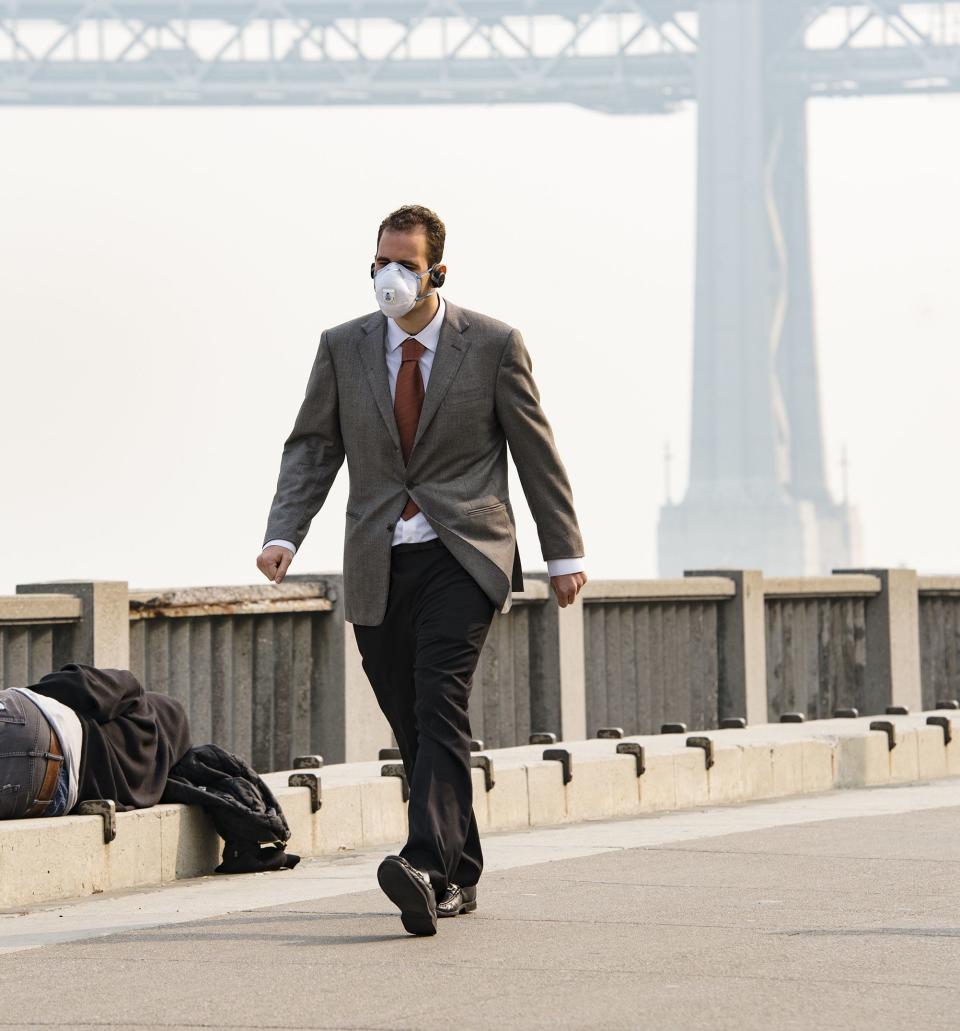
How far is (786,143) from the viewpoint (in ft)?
429

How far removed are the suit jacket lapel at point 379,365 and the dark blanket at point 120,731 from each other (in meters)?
1.37

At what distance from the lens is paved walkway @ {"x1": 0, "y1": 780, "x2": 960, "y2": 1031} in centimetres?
509

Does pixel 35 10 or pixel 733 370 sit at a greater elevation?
pixel 35 10

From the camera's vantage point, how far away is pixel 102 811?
725cm

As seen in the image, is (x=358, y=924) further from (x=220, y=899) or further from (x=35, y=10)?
(x=35, y=10)

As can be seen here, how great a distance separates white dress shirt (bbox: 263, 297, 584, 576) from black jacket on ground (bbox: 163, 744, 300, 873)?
1317 mm

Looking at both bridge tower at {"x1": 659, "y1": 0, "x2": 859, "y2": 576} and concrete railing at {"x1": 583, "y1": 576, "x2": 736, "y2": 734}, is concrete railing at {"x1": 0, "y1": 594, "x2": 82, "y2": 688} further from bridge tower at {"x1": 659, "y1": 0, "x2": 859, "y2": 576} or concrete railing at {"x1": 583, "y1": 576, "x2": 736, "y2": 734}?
bridge tower at {"x1": 659, "y1": 0, "x2": 859, "y2": 576}

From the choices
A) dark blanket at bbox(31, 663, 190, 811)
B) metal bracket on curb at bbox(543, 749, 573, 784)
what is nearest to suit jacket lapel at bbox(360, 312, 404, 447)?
dark blanket at bbox(31, 663, 190, 811)

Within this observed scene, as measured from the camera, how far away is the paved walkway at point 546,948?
16.7ft

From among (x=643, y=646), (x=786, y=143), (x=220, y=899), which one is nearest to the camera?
(x=220, y=899)

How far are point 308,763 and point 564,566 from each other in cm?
274

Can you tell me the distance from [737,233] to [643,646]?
109297mm

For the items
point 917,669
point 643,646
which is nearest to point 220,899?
point 643,646

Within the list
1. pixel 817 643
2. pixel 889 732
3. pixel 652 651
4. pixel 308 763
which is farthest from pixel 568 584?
pixel 817 643
